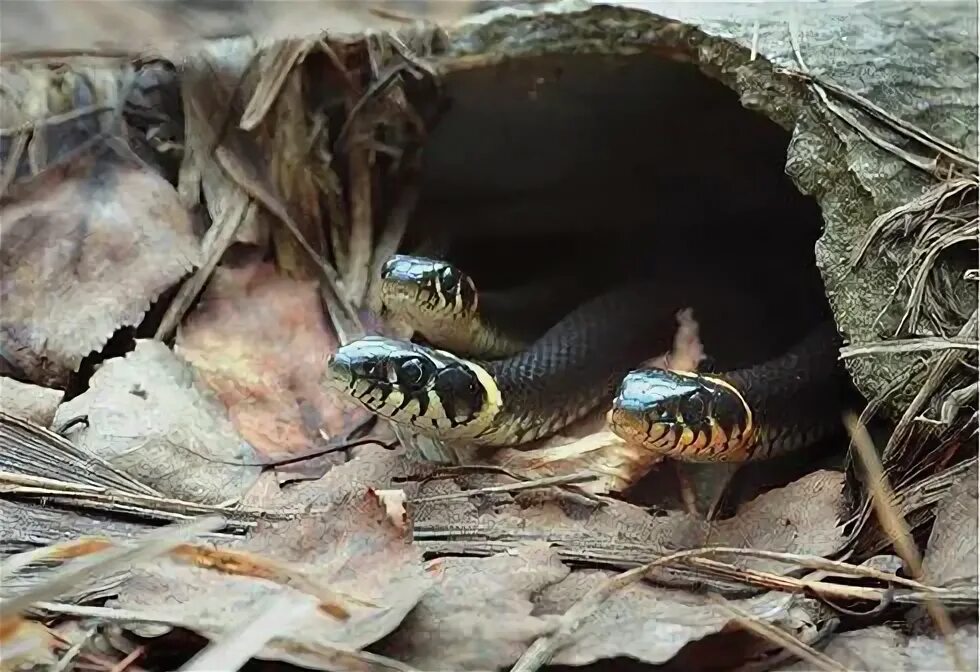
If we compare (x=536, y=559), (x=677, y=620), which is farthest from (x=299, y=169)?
(x=677, y=620)

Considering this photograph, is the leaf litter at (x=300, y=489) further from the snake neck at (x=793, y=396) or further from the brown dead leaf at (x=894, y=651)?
the snake neck at (x=793, y=396)

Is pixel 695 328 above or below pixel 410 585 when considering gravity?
above

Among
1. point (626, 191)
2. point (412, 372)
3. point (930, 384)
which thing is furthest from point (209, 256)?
point (930, 384)

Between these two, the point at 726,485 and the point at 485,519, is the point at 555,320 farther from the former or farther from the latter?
the point at 485,519

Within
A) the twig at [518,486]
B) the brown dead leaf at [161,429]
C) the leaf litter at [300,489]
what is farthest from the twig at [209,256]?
the twig at [518,486]

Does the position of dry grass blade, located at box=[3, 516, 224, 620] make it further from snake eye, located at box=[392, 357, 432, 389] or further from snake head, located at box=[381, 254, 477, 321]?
snake head, located at box=[381, 254, 477, 321]

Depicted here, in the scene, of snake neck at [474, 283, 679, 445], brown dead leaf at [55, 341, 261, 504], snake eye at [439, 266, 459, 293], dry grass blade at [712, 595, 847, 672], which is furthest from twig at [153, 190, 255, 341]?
dry grass blade at [712, 595, 847, 672]
